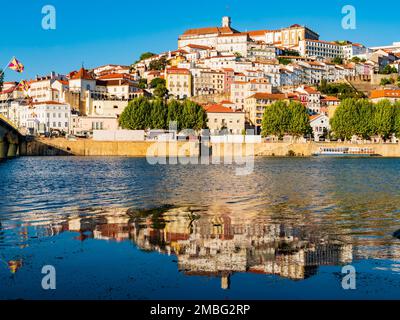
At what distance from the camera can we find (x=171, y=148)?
313 ft

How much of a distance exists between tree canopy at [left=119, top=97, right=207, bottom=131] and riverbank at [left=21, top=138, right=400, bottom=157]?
15.2 ft

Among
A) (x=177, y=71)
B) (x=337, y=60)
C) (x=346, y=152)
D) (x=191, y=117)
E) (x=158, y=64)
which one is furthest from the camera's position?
(x=337, y=60)

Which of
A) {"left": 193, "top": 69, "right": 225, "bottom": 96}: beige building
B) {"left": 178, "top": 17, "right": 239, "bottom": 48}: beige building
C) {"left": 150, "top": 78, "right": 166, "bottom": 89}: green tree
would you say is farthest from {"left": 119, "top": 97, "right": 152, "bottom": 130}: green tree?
{"left": 178, "top": 17, "right": 239, "bottom": 48}: beige building

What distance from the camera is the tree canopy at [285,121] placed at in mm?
99938

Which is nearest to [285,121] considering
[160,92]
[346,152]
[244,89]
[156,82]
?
[346,152]

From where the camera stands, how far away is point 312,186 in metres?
36.5

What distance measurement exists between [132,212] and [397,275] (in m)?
12.1

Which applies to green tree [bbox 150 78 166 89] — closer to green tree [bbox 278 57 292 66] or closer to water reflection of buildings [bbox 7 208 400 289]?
green tree [bbox 278 57 292 66]

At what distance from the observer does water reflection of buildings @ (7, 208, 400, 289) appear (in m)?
12.7

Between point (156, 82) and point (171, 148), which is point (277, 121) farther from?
point (156, 82)

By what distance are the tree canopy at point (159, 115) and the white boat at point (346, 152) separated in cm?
2137

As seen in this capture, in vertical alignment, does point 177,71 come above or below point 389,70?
below

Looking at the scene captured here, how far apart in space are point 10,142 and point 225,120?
4315 cm

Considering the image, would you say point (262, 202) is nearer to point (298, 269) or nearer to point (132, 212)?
point (132, 212)
